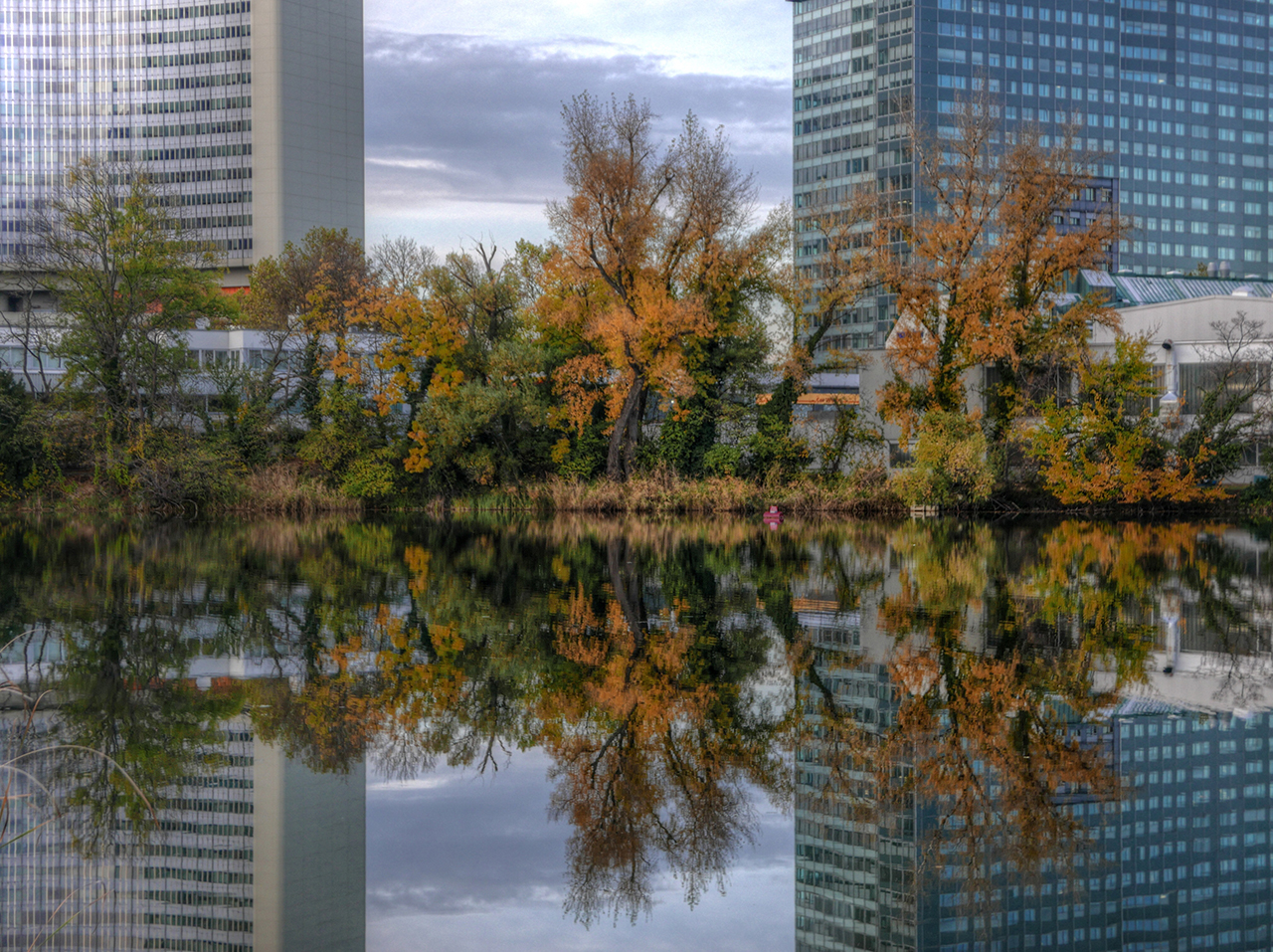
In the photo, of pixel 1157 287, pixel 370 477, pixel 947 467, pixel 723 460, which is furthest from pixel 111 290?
pixel 1157 287

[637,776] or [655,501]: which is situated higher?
[655,501]

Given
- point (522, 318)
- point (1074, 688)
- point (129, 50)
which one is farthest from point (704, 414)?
→ point (129, 50)

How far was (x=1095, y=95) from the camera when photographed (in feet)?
446

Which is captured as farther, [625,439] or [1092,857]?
[625,439]

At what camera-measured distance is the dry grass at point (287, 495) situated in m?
36.0

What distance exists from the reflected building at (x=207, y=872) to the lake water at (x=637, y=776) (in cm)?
2

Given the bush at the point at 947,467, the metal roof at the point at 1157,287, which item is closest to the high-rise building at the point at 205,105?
the metal roof at the point at 1157,287

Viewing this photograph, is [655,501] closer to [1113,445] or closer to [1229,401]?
[1113,445]

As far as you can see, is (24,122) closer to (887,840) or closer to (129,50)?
(129,50)

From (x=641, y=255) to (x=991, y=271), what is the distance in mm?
11051

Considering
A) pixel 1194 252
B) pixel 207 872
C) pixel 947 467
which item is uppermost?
pixel 1194 252

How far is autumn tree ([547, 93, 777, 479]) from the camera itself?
35.4 meters

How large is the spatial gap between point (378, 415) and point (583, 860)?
1373 inches

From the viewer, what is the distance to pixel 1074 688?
891 centimetres
